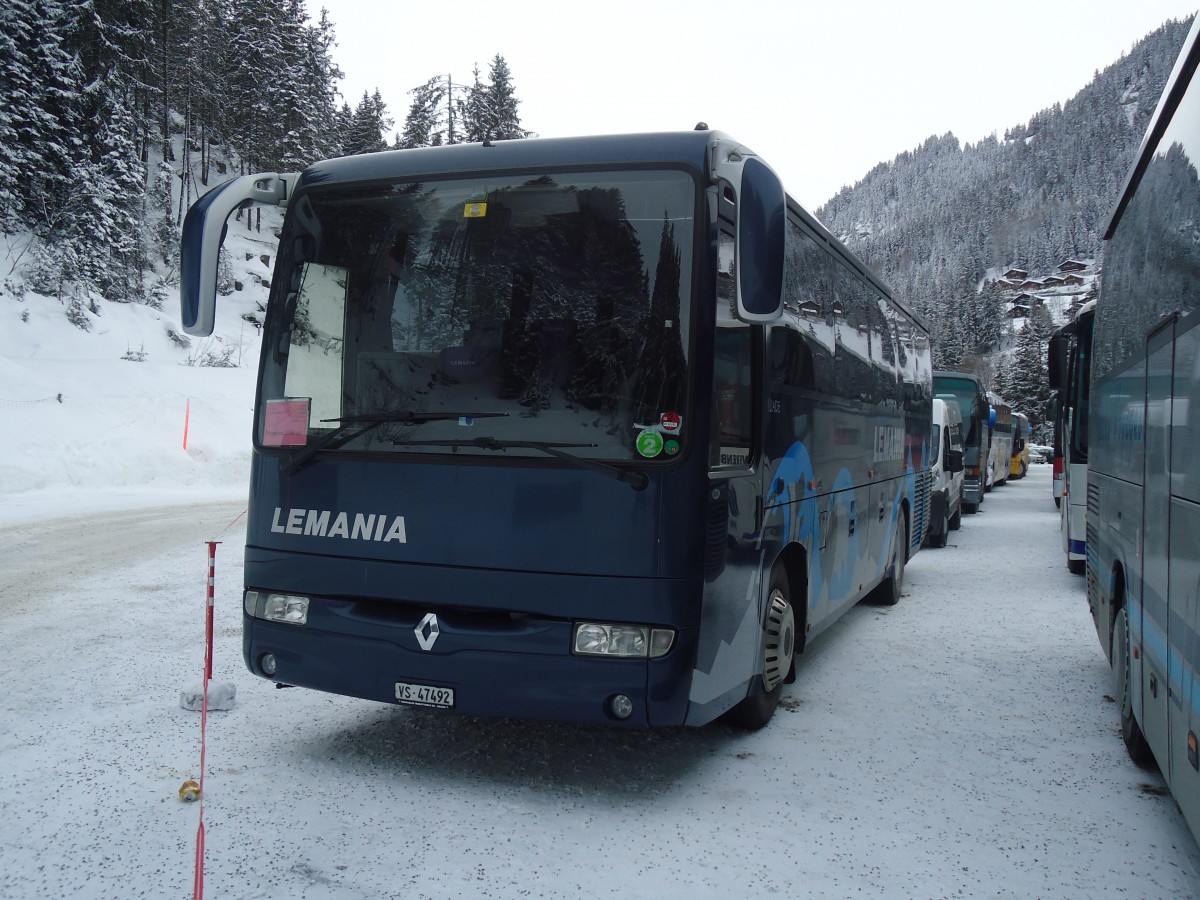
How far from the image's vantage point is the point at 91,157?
130ft

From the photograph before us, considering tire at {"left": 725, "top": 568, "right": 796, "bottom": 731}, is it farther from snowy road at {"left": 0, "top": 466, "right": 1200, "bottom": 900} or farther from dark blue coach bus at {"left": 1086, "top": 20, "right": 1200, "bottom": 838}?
dark blue coach bus at {"left": 1086, "top": 20, "right": 1200, "bottom": 838}

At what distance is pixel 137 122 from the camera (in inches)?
1868

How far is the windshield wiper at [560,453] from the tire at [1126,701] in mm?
2794

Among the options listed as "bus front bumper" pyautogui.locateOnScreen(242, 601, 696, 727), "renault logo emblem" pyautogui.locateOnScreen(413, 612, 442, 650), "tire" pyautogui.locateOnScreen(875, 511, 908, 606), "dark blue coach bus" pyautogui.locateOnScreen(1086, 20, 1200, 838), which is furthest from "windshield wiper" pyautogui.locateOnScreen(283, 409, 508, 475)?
"tire" pyautogui.locateOnScreen(875, 511, 908, 606)

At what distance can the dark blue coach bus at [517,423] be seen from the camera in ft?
14.7

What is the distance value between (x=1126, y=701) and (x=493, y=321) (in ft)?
12.7

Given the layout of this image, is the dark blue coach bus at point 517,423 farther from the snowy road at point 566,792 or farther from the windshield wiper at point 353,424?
the snowy road at point 566,792

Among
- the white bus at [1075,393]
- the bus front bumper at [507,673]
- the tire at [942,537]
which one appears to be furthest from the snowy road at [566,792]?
the tire at [942,537]

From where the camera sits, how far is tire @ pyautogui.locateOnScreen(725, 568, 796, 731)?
5.72 metres

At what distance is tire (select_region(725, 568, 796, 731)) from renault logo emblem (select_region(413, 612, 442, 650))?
186cm

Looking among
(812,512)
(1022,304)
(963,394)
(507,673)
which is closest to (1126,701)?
(812,512)

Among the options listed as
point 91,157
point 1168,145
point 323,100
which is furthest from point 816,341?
point 323,100

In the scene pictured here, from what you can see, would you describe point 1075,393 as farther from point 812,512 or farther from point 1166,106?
point 1166,106

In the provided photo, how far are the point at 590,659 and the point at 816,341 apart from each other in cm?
306
